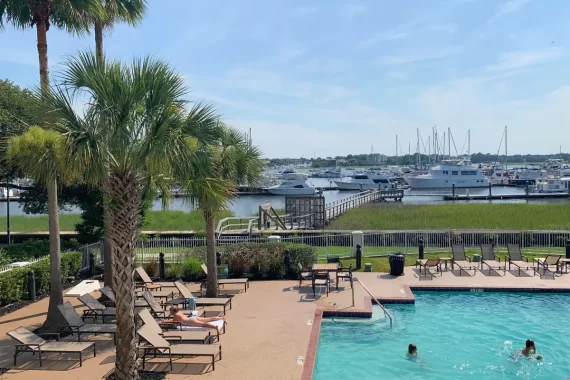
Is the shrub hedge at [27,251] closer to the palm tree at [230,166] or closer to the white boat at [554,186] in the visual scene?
the palm tree at [230,166]

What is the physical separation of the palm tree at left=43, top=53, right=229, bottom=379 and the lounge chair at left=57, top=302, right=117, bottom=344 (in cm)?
324

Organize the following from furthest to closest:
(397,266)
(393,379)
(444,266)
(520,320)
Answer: (444,266)
(397,266)
(520,320)
(393,379)

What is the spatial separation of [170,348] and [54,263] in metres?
5.02

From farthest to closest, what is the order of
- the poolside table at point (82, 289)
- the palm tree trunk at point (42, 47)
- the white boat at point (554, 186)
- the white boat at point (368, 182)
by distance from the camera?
1. the white boat at point (368, 182)
2. the white boat at point (554, 186)
3. the poolside table at point (82, 289)
4. the palm tree trunk at point (42, 47)

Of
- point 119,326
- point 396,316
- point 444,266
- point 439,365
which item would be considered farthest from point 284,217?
point 119,326

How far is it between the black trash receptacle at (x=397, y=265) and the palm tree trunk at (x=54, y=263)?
10880 millimetres

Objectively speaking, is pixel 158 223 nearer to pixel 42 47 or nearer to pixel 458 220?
pixel 458 220

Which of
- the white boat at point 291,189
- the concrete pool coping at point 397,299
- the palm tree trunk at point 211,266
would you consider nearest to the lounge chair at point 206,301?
the palm tree trunk at point 211,266

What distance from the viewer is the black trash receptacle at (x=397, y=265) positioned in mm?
18141

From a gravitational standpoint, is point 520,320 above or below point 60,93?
below

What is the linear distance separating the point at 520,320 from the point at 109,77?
12.0 metres

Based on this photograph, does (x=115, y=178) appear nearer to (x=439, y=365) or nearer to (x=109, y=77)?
(x=109, y=77)

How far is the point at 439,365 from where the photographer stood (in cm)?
1085

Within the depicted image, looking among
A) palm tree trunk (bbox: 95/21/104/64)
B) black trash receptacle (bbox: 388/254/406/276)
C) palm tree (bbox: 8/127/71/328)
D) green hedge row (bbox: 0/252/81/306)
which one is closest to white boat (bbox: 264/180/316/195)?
black trash receptacle (bbox: 388/254/406/276)
